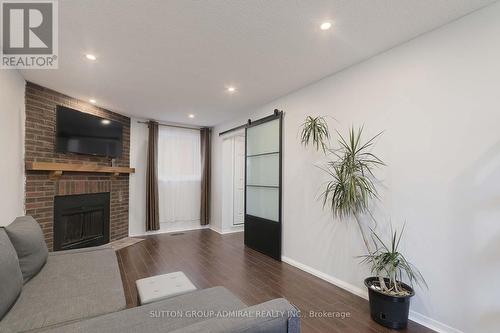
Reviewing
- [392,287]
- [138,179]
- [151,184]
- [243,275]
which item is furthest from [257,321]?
[138,179]

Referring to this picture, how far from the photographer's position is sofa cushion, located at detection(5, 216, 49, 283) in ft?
5.85

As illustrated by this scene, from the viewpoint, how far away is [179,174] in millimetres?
5617

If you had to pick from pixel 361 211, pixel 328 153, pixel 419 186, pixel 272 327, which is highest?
pixel 328 153

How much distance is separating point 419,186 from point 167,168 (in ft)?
15.6

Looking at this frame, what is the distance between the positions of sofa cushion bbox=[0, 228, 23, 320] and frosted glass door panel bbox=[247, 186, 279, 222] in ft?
9.83

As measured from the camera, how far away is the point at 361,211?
2582 millimetres

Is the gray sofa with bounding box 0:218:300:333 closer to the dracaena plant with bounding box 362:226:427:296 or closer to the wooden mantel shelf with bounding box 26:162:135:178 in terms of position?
the dracaena plant with bounding box 362:226:427:296

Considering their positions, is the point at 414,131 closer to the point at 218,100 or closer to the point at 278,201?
the point at 278,201

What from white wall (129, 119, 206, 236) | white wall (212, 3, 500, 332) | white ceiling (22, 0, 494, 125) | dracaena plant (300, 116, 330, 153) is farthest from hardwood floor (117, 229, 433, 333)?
white ceiling (22, 0, 494, 125)

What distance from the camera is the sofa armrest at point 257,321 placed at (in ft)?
2.91

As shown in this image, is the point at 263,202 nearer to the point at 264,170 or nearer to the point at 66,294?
the point at 264,170

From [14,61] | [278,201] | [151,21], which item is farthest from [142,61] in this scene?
[278,201]

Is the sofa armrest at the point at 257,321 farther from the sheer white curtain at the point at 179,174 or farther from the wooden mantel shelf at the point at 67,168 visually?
the sheer white curtain at the point at 179,174

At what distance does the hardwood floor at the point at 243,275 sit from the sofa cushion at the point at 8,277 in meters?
1.06
